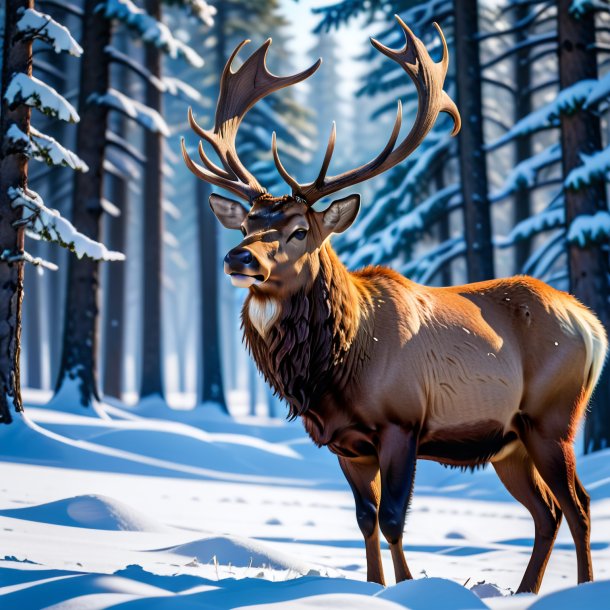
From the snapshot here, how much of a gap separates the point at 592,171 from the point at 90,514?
8117 mm

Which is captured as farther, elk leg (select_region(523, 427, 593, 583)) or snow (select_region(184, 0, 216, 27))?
snow (select_region(184, 0, 216, 27))

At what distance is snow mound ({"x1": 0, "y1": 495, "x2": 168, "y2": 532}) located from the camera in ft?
23.7

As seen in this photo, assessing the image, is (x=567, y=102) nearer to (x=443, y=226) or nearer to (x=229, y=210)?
(x=443, y=226)

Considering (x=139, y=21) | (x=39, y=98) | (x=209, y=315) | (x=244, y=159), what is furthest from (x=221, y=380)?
(x=39, y=98)

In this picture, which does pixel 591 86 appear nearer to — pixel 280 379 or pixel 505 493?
pixel 505 493

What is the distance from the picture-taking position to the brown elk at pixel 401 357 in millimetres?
5367

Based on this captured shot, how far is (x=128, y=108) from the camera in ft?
50.3

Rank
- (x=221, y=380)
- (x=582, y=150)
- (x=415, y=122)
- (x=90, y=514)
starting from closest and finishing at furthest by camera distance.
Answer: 1. (x=415, y=122)
2. (x=90, y=514)
3. (x=582, y=150)
4. (x=221, y=380)

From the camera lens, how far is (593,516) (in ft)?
31.3

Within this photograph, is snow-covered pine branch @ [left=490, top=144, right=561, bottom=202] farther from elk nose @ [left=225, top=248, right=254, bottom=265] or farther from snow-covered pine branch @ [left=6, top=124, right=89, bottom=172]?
elk nose @ [left=225, top=248, right=254, bottom=265]

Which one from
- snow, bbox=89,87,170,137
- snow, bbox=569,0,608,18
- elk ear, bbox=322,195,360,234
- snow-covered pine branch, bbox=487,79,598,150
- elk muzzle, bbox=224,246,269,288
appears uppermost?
snow, bbox=569,0,608,18

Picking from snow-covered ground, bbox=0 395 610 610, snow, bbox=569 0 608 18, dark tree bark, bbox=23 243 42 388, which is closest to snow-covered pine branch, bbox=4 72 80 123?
snow-covered ground, bbox=0 395 610 610

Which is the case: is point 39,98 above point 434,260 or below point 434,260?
above

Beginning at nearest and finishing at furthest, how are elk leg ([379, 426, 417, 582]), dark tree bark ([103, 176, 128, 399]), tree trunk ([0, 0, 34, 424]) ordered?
1. elk leg ([379, 426, 417, 582])
2. tree trunk ([0, 0, 34, 424])
3. dark tree bark ([103, 176, 128, 399])
